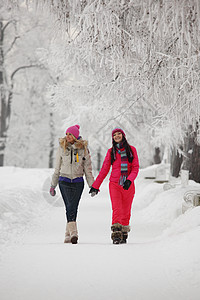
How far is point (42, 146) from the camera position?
40062 mm

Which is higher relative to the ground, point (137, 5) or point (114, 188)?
point (137, 5)

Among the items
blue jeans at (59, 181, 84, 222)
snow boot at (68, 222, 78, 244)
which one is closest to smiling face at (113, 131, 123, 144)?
blue jeans at (59, 181, 84, 222)

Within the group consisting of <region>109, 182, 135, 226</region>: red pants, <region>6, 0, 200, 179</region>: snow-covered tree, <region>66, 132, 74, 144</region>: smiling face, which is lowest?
<region>109, 182, 135, 226</region>: red pants

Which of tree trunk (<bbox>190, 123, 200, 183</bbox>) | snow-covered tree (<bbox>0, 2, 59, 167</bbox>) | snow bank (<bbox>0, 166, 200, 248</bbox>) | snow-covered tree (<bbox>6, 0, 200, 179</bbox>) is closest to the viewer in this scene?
snow-covered tree (<bbox>6, 0, 200, 179</bbox>)

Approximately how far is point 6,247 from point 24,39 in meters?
21.8

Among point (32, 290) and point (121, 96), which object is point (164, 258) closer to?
point (32, 290)

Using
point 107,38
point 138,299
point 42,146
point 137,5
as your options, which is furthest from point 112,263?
point 42,146

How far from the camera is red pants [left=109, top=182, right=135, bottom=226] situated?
20.1 feet

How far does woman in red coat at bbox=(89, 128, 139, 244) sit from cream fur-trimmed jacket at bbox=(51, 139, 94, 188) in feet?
1.05

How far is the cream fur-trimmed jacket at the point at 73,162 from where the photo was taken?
20.4 feet

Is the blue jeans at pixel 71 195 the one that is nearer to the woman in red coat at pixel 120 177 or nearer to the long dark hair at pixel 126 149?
the woman in red coat at pixel 120 177

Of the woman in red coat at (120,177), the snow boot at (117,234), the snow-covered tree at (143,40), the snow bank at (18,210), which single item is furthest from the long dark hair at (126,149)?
the snow bank at (18,210)

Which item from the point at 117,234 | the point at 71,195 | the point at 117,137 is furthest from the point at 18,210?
the point at 117,137

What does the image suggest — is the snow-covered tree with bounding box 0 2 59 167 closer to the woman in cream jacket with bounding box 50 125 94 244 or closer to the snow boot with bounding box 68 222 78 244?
the woman in cream jacket with bounding box 50 125 94 244
